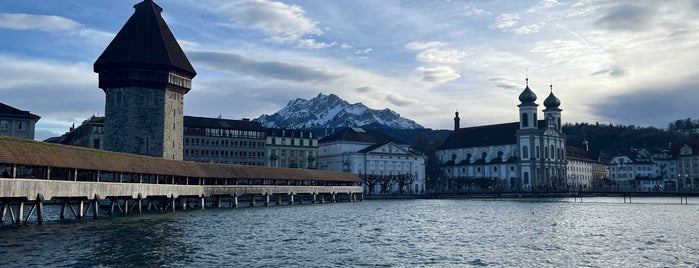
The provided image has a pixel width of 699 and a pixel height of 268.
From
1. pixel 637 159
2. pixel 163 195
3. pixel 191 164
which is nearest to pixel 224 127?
pixel 191 164

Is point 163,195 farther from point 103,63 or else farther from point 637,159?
point 637,159

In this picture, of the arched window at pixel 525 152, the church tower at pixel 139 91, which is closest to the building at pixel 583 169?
the arched window at pixel 525 152

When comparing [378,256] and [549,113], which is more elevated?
[549,113]

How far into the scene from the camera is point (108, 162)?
45719 millimetres

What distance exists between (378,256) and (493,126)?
13218 centimetres

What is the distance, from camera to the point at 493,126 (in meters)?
154

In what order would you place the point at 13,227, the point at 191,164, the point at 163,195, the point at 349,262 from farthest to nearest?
the point at 191,164 → the point at 163,195 → the point at 13,227 → the point at 349,262

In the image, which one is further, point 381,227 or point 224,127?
point 224,127

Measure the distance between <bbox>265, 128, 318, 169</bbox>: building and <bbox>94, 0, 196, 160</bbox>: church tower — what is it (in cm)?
4432

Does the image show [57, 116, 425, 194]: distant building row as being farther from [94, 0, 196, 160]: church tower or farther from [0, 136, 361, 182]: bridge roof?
[94, 0, 196, 160]: church tower

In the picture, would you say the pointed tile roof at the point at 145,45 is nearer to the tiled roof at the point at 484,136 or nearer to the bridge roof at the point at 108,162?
the bridge roof at the point at 108,162

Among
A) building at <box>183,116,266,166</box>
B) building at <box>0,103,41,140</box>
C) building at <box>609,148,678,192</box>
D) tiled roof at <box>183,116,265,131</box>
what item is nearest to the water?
building at <box>0,103,41,140</box>

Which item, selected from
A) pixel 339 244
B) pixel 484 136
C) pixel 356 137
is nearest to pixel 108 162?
pixel 339 244

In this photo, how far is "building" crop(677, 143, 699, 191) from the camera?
14525 cm
